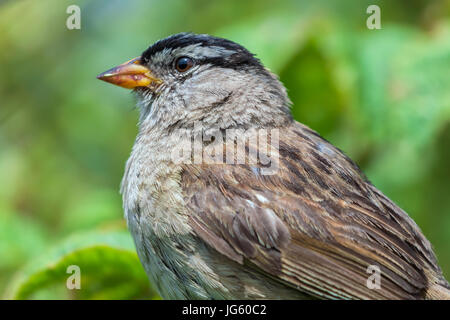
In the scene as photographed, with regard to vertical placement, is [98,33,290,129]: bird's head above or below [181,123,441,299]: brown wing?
above

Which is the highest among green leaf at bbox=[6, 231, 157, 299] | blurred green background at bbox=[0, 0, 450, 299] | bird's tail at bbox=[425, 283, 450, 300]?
blurred green background at bbox=[0, 0, 450, 299]

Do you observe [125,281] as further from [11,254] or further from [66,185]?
[66,185]

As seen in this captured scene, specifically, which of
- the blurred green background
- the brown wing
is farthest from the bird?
the blurred green background

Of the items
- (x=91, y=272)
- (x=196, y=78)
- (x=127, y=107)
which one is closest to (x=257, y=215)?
(x=91, y=272)

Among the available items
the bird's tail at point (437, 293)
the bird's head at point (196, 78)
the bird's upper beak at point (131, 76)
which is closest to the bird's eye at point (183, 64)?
the bird's head at point (196, 78)

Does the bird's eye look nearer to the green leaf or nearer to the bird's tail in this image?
the green leaf

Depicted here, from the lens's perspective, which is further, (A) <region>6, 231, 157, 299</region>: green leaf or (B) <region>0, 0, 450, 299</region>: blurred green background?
(B) <region>0, 0, 450, 299</region>: blurred green background

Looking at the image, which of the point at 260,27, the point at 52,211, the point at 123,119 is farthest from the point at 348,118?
the point at 52,211
